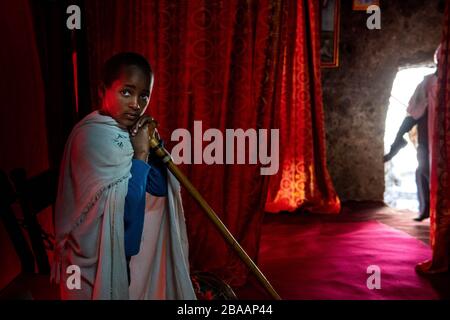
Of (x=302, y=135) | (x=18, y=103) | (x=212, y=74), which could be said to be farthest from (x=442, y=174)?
(x=18, y=103)

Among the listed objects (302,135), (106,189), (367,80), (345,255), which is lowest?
(345,255)

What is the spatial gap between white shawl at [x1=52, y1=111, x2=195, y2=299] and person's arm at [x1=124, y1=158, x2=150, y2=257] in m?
0.02

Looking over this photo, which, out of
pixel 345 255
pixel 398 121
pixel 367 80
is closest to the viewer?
pixel 345 255

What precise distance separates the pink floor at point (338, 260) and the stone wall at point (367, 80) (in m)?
1.34

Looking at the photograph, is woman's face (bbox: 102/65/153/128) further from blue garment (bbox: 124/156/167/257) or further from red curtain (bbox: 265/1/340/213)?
red curtain (bbox: 265/1/340/213)

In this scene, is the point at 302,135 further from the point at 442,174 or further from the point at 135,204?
the point at 135,204

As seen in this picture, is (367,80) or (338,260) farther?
(367,80)

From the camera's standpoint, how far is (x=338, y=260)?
303 cm

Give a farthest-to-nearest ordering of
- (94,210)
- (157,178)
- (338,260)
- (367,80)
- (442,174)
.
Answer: (367,80) < (338,260) < (442,174) < (157,178) < (94,210)

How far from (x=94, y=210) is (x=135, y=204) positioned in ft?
0.42

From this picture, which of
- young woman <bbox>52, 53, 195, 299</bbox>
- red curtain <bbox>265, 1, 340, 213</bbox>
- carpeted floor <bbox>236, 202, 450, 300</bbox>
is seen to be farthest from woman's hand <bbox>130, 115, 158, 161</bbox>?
red curtain <bbox>265, 1, 340, 213</bbox>

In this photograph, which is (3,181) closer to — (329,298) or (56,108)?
(56,108)

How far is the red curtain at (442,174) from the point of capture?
2.61 meters

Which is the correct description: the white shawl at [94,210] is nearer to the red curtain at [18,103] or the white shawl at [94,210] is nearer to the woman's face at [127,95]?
the woman's face at [127,95]
